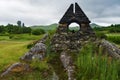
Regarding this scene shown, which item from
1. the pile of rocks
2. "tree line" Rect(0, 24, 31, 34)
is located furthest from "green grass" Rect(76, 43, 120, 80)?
"tree line" Rect(0, 24, 31, 34)

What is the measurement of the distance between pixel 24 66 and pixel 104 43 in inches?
277

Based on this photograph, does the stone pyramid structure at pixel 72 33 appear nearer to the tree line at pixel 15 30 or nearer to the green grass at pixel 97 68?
the green grass at pixel 97 68

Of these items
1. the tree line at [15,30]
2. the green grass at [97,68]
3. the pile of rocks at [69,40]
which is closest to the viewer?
the green grass at [97,68]

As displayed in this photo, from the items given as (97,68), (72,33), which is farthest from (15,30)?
(97,68)

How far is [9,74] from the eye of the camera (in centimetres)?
2064

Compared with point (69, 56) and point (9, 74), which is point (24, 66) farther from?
point (69, 56)

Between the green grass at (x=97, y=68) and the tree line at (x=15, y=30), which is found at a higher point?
the tree line at (x=15, y=30)

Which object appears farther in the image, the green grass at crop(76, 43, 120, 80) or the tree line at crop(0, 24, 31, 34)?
the tree line at crop(0, 24, 31, 34)

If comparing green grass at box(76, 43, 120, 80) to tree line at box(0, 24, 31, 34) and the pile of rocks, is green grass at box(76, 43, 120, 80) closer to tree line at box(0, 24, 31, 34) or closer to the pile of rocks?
the pile of rocks

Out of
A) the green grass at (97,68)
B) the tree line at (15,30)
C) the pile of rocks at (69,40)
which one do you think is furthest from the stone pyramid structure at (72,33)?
the tree line at (15,30)

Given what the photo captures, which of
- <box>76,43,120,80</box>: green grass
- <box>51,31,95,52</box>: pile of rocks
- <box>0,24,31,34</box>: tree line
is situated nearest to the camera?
<box>76,43,120,80</box>: green grass

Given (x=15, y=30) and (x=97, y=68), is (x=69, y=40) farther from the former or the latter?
(x=15, y=30)

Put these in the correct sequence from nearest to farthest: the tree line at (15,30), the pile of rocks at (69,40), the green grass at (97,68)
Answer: the green grass at (97,68)
the pile of rocks at (69,40)
the tree line at (15,30)

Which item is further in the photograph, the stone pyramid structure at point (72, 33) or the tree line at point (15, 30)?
the tree line at point (15, 30)
